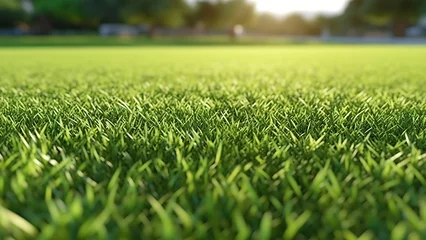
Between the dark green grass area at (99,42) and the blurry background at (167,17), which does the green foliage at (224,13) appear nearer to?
the blurry background at (167,17)

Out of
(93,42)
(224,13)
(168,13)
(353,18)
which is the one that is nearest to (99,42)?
(93,42)

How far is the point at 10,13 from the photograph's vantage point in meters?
54.5

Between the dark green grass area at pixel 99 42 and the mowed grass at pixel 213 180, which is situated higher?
the mowed grass at pixel 213 180

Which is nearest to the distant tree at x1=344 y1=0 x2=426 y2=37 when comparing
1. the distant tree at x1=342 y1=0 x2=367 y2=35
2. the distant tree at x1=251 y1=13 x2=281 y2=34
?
the distant tree at x1=342 y1=0 x2=367 y2=35

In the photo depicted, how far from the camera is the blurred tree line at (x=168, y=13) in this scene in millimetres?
46438

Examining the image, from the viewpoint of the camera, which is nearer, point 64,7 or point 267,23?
point 64,7

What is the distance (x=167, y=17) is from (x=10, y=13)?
22712 mm

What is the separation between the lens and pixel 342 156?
4.50ft

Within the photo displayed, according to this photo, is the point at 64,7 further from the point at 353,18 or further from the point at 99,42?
the point at 353,18

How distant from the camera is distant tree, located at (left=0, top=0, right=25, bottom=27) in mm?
53844

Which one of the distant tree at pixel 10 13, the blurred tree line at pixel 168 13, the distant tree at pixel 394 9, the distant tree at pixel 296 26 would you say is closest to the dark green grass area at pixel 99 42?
the blurred tree line at pixel 168 13

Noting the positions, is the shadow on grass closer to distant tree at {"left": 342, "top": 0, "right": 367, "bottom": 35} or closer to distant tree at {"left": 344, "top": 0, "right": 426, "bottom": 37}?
distant tree at {"left": 344, "top": 0, "right": 426, "bottom": 37}

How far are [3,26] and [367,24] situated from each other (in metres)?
59.6

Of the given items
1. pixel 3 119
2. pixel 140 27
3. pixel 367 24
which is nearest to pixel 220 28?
pixel 140 27
